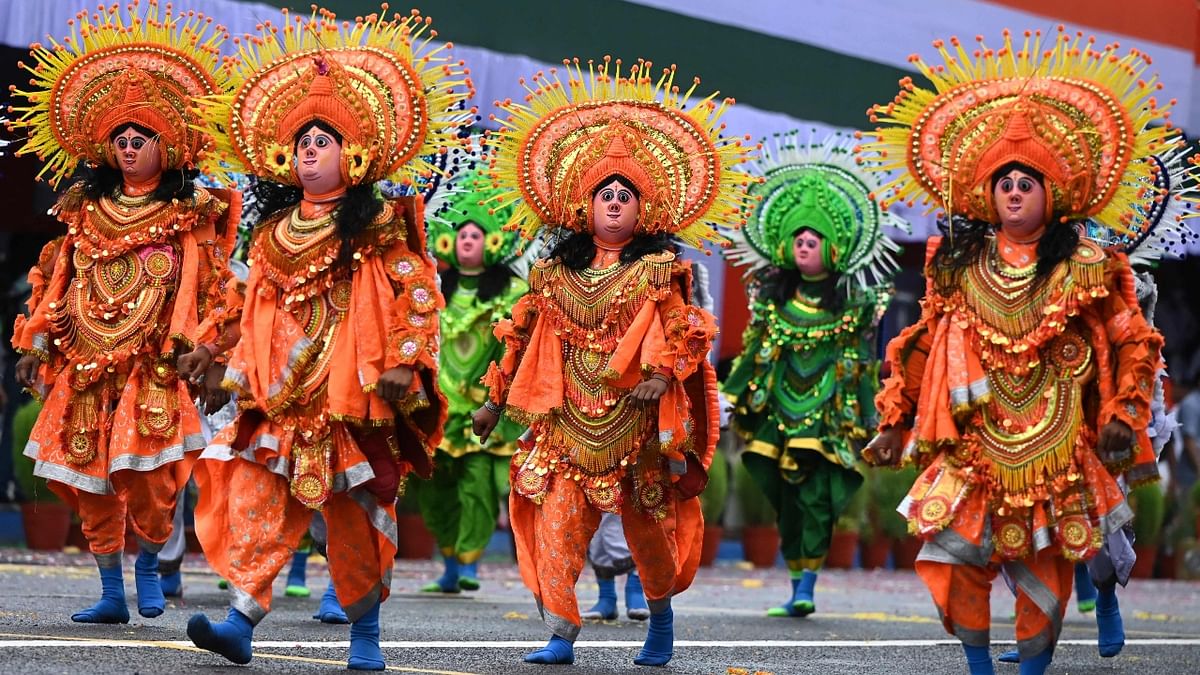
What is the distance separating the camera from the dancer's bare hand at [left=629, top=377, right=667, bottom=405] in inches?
303

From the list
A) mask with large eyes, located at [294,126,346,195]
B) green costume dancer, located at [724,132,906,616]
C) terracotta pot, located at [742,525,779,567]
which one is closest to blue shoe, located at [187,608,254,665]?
mask with large eyes, located at [294,126,346,195]

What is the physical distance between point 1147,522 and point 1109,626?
9224mm

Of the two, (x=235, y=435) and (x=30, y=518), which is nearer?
(x=235, y=435)

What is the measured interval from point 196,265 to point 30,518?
19.5 feet

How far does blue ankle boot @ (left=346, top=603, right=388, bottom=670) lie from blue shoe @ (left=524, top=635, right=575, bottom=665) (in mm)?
807

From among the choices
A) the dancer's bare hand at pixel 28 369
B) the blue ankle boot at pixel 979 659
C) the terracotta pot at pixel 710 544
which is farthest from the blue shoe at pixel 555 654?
the terracotta pot at pixel 710 544

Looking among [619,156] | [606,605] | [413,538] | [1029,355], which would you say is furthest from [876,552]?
[1029,355]

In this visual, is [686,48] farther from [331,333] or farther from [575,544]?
[331,333]

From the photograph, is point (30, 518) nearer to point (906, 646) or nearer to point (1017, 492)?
point (906, 646)

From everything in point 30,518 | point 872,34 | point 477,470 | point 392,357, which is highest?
point 872,34

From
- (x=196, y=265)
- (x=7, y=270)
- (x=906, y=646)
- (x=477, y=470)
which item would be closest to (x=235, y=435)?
(x=196, y=265)

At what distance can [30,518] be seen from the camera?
13703 millimetres

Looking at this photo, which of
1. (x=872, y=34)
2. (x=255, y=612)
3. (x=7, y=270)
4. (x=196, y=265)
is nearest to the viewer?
(x=255, y=612)

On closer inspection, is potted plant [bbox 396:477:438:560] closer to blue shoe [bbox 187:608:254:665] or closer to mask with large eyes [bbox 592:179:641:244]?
A: mask with large eyes [bbox 592:179:641:244]
